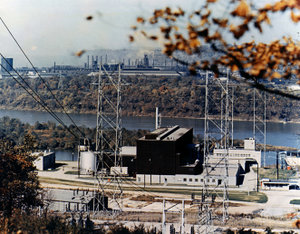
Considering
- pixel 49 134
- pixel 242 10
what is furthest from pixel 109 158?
pixel 49 134

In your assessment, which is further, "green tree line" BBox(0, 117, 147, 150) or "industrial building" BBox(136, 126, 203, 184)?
"green tree line" BBox(0, 117, 147, 150)

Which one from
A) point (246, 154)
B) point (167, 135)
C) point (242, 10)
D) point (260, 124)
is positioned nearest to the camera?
point (242, 10)

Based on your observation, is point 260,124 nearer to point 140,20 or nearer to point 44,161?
point 44,161

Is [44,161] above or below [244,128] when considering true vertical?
below

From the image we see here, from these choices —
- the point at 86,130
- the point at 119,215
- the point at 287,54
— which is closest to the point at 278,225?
the point at 119,215

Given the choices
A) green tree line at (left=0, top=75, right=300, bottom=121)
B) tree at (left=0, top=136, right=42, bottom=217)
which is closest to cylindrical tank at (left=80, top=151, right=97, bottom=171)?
tree at (left=0, top=136, right=42, bottom=217)

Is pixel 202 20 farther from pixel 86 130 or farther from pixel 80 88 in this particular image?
pixel 80 88

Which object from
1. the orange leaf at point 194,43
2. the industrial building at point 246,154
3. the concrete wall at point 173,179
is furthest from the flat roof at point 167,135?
the orange leaf at point 194,43

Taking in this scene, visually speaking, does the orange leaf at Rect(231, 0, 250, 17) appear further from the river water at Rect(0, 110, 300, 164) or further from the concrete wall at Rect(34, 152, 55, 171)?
the river water at Rect(0, 110, 300, 164)

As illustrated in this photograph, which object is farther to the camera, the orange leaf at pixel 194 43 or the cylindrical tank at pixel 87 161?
the cylindrical tank at pixel 87 161

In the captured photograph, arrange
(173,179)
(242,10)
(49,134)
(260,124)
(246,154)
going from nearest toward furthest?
(242,10) → (173,179) → (246,154) → (49,134) → (260,124)

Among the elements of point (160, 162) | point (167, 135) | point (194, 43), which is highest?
point (194, 43)

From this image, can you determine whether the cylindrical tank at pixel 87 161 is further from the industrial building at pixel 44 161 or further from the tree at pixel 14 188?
the tree at pixel 14 188
